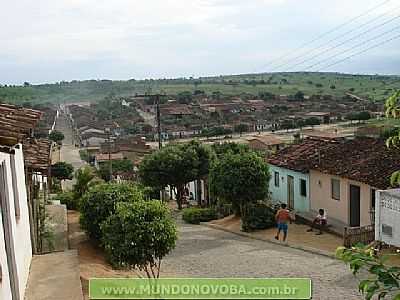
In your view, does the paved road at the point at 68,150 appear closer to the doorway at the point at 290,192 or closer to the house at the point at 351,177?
the doorway at the point at 290,192

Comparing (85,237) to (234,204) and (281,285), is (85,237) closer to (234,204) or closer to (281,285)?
(234,204)

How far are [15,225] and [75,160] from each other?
58.7 m

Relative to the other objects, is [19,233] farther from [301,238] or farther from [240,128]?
[240,128]

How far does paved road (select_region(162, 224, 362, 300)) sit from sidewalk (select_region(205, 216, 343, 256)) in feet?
1.29

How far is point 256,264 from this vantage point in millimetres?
13281

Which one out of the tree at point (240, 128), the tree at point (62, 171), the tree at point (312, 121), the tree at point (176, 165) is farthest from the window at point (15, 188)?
the tree at point (312, 121)

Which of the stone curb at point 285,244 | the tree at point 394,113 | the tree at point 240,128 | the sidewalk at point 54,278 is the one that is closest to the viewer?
the tree at point 394,113

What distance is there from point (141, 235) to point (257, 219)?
368 inches

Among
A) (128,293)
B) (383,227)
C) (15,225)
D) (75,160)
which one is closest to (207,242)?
(383,227)

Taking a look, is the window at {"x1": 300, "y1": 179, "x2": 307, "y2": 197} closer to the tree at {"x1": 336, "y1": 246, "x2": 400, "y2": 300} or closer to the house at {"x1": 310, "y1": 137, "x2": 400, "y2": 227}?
the house at {"x1": 310, "y1": 137, "x2": 400, "y2": 227}

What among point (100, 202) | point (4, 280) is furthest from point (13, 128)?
point (100, 202)

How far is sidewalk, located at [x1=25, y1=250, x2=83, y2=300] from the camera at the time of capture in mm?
8375

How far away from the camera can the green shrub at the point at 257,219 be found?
1858cm

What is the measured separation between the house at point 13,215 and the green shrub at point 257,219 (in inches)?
383
